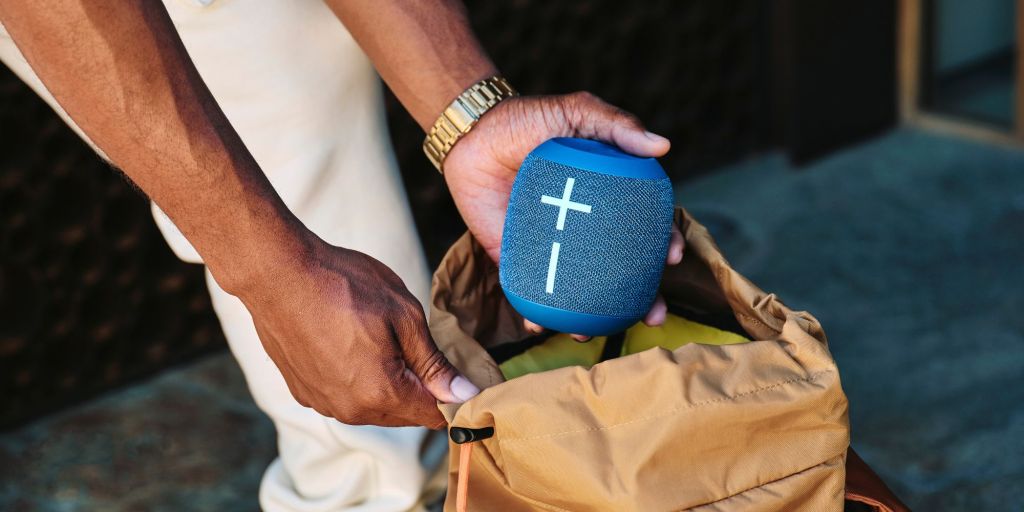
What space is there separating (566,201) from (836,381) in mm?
352

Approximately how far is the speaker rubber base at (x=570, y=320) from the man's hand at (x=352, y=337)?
138mm

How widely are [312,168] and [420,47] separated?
0.23 meters

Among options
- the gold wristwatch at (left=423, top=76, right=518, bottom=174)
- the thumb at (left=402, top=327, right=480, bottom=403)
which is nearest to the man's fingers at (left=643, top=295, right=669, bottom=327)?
the thumb at (left=402, top=327, right=480, bottom=403)

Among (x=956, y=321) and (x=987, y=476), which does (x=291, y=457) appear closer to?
(x=987, y=476)

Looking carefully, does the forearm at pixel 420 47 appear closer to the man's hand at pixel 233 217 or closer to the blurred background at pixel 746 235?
the man's hand at pixel 233 217

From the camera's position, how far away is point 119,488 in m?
2.48

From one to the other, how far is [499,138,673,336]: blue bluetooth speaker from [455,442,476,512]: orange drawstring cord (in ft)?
0.70

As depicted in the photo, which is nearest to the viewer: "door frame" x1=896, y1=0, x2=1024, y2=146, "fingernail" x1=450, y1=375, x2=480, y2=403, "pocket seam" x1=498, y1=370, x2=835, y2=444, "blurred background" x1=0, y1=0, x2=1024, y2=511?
"pocket seam" x1=498, y1=370, x2=835, y2=444

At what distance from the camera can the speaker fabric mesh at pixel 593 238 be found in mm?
1245

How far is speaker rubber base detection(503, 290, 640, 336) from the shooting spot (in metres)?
1.29

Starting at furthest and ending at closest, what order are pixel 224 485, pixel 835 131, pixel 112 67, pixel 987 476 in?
pixel 835 131 < pixel 224 485 < pixel 987 476 < pixel 112 67

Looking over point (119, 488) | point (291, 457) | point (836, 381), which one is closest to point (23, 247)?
point (119, 488)

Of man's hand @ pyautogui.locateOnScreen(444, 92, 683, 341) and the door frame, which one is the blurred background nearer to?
the door frame

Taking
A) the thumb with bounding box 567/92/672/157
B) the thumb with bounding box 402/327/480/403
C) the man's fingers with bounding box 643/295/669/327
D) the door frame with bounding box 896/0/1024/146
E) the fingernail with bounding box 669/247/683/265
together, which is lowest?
the door frame with bounding box 896/0/1024/146
